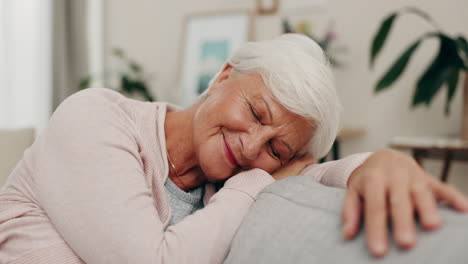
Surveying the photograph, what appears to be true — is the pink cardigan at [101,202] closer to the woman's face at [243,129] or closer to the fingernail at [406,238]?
→ the woman's face at [243,129]

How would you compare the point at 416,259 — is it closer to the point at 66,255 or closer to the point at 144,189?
the point at 144,189

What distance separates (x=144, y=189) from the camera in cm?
87

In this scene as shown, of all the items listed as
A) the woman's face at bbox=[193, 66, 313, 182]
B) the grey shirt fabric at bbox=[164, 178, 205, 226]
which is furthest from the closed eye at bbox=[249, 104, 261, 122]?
the grey shirt fabric at bbox=[164, 178, 205, 226]

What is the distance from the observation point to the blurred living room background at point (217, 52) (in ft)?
9.86

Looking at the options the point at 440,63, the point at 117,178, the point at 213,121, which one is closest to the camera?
the point at 117,178

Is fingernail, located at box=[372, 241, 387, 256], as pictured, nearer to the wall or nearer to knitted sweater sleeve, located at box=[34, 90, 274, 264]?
knitted sweater sleeve, located at box=[34, 90, 274, 264]

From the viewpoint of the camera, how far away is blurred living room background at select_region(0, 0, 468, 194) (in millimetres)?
3006

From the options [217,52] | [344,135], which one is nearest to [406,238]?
[344,135]

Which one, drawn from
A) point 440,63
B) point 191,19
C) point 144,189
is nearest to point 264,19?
point 191,19

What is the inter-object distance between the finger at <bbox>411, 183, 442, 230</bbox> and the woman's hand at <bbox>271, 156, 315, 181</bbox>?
23.3 inches

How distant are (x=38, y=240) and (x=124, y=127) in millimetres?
276

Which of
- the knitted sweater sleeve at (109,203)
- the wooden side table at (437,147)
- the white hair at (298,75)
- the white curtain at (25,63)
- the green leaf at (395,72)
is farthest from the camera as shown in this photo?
the white curtain at (25,63)

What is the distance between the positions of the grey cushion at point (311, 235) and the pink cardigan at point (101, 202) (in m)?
0.12

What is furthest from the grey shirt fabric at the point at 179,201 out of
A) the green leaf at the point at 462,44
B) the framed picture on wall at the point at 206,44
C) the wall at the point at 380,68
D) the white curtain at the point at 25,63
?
the white curtain at the point at 25,63
